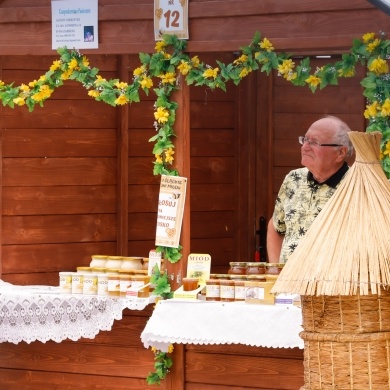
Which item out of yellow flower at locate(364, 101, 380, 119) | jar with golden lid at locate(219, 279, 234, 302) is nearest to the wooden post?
jar with golden lid at locate(219, 279, 234, 302)

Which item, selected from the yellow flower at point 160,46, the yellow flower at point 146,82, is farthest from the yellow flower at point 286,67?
the yellow flower at point 146,82

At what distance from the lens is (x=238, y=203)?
31.7 feet

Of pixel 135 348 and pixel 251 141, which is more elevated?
pixel 251 141

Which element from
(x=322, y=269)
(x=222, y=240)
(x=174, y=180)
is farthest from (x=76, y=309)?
(x=322, y=269)

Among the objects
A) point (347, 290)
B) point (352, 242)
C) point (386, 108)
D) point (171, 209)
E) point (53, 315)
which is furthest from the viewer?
point (53, 315)

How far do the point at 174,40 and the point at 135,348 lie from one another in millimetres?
1939

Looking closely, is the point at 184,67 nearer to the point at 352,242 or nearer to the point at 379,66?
the point at 379,66

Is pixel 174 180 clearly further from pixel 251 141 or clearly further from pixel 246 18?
pixel 251 141

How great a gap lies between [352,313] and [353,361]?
17 centimetres

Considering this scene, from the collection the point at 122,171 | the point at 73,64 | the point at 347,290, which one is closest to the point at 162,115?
the point at 73,64

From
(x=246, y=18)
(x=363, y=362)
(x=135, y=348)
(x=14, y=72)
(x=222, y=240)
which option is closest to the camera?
(x=363, y=362)

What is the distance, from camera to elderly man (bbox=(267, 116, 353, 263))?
7113 mm

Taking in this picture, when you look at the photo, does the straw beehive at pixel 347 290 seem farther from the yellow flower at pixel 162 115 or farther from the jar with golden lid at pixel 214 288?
the yellow flower at pixel 162 115

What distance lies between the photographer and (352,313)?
4.23m
